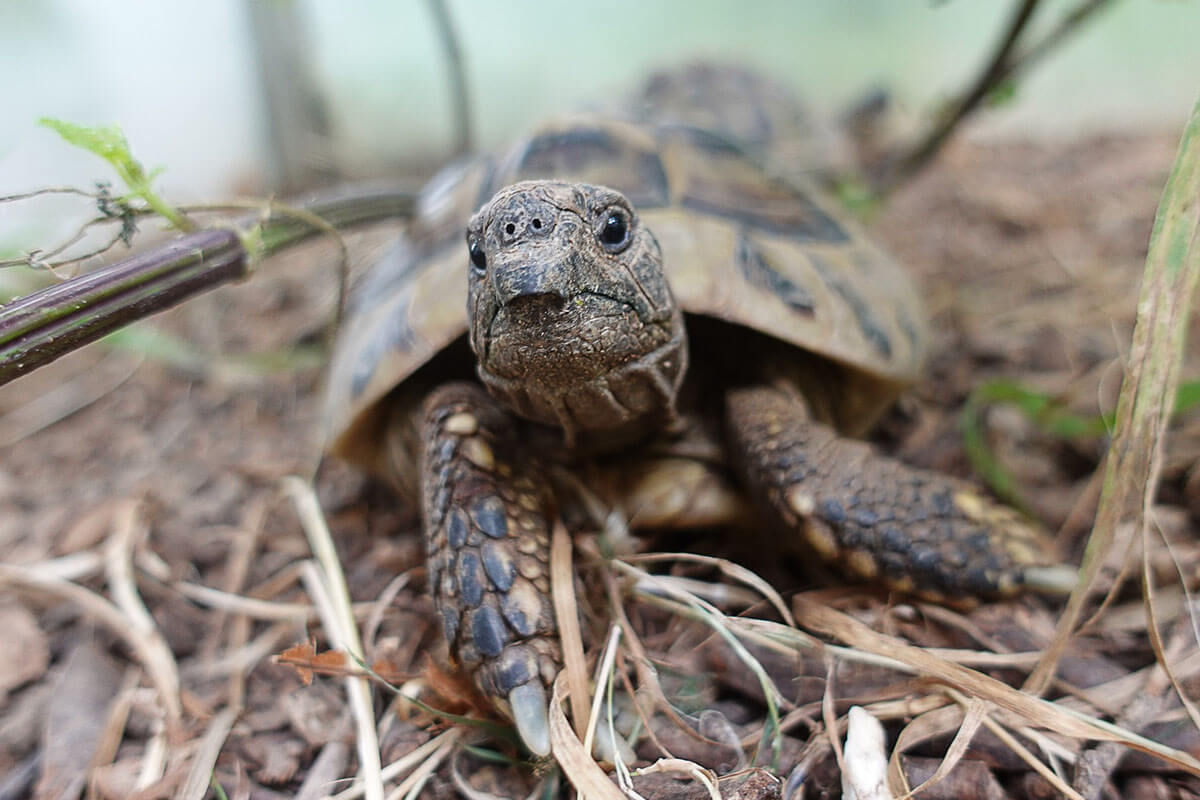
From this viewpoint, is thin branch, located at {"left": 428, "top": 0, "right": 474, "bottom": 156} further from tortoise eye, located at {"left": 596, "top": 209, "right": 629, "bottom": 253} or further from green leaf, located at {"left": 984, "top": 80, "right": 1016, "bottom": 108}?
tortoise eye, located at {"left": 596, "top": 209, "right": 629, "bottom": 253}

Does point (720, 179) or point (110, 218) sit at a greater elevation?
point (110, 218)

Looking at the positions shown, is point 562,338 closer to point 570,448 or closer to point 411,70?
point 570,448

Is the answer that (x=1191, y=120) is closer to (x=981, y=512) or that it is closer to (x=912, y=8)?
(x=981, y=512)

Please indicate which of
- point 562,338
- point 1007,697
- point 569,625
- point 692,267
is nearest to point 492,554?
point 569,625

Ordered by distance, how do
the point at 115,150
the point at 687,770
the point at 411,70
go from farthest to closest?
the point at 411,70
the point at 115,150
the point at 687,770

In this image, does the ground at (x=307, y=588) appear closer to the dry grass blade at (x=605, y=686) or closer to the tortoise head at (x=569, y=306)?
the dry grass blade at (x=605, y=686)

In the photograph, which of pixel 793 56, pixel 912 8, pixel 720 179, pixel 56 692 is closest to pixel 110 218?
pixel 56 692
